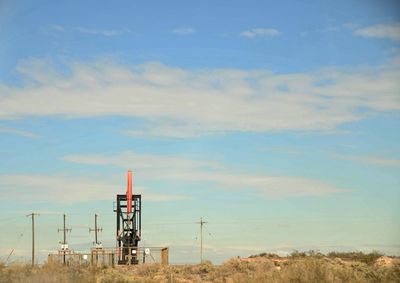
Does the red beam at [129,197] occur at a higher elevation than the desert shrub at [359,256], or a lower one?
higher

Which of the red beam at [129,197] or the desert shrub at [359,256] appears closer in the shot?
the desert shrub at [359,256]

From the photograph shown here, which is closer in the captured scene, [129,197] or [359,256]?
[359,256]

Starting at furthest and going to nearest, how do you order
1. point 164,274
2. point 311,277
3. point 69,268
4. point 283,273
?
1. point 164,274
2. point 69,268
3. point 283,273
4. point 311,277

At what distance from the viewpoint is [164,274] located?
42062 mm

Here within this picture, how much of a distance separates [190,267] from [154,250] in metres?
13.1

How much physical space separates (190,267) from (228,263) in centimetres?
273

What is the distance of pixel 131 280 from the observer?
3347 centimetres

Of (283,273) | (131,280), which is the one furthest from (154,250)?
(283,273)

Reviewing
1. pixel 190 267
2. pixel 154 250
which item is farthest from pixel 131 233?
pixel 190 267

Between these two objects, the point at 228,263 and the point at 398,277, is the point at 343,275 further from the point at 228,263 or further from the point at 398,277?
the point at 228,263

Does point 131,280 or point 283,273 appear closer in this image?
point 283,273

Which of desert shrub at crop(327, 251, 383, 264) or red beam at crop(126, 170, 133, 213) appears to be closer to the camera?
desert shrub at crop(327, 251, 383, 264)

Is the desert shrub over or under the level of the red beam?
under

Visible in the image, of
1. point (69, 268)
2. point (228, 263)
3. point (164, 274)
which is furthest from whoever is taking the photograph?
point (228, 263)
